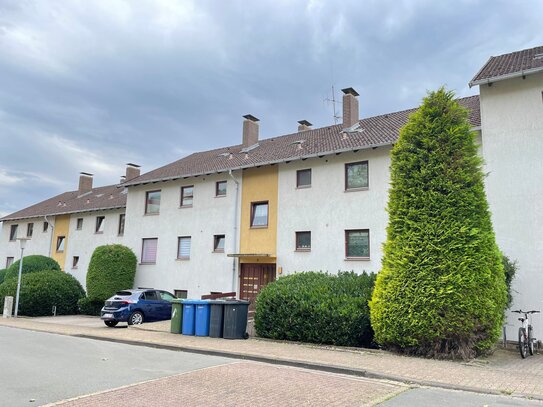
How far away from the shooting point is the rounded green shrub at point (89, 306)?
23.9m

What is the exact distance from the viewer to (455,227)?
10727 mm

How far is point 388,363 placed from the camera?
9.53 m

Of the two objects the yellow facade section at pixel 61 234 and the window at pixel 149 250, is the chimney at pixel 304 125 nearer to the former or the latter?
the window at pixel 149 250

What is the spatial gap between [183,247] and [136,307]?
557cm

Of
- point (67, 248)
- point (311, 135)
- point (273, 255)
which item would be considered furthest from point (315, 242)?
point (67, 248)

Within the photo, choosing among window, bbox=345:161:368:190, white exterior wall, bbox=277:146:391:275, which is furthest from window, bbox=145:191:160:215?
window, bbox=345:161:368:190

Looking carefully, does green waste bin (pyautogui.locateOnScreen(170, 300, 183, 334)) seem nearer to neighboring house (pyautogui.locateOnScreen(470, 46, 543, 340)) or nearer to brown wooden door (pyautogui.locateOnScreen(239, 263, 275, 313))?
brown wooden door (pyautogui.locateOnScreen(239, 263, 275, 313))

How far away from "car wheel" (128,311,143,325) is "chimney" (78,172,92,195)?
71.2 feet

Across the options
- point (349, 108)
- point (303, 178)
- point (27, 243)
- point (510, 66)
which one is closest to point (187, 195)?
point (303, 178)

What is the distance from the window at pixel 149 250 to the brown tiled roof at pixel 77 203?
376cm

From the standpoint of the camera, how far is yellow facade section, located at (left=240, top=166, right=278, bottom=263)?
20.0 m

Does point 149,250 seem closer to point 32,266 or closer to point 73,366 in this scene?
point 32,266

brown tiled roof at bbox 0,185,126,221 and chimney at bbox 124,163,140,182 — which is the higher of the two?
chimney at bbox 124,163,140,182

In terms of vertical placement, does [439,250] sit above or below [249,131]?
below
